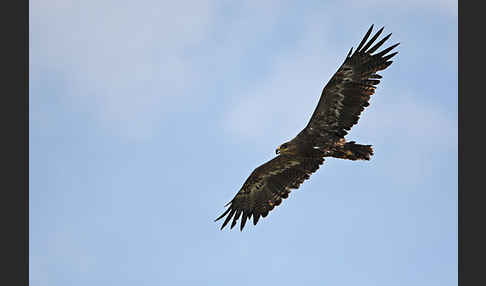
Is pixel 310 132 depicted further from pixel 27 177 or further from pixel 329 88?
pixel 27 177

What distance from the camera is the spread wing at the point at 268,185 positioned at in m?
19.0

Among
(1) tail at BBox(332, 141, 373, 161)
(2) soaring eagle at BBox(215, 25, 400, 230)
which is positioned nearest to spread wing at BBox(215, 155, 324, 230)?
(2) soaring eagle at BBox(215, 25, 400, 230)

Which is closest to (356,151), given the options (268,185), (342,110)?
(342,110)

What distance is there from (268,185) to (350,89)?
134 inches

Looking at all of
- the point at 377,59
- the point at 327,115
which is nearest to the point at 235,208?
the point at 327,115

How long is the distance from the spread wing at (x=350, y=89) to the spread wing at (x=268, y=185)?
1.16 m

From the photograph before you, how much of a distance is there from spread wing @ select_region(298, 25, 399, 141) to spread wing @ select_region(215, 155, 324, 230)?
1162mm

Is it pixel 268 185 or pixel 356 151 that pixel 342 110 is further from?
pixel 268 185

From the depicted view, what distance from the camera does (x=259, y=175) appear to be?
64.2ft

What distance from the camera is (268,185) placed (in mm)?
19578

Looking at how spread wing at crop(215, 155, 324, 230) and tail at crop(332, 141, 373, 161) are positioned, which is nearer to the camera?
tail at crop(332, 141, 373, 161)

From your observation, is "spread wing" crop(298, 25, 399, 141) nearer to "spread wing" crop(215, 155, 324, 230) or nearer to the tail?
the tail

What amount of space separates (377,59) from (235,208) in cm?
531

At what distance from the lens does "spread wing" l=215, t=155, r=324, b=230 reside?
19.0 meters
